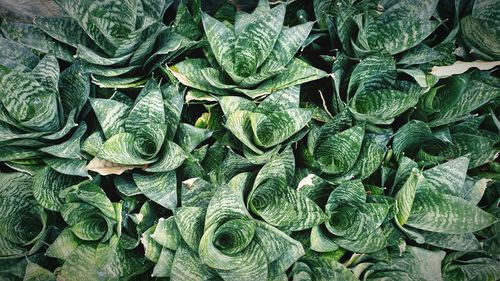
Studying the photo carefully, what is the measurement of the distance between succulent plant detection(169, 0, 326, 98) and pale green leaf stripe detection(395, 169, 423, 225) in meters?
0.21

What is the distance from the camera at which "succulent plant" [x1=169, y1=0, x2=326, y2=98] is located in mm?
742

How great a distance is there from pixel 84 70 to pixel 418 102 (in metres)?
0.54

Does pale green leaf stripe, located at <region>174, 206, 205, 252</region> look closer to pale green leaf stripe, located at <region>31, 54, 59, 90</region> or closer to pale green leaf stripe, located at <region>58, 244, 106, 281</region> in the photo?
pale green leaf stripe, located at <region>58, 244, 106, 281</region>

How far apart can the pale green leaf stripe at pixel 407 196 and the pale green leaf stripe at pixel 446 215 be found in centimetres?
2

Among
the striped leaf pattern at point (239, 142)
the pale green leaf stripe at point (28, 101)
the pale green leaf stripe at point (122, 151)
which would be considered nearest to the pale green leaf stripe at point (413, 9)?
the striped leaf pattern at point (239, 142)

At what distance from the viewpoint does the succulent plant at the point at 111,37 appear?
0.71 metres

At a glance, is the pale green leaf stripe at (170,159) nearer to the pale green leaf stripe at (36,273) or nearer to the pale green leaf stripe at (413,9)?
the pale green leaf stripe at (36,273)

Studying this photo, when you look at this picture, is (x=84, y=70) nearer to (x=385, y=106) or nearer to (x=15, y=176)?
(x=15, y=176)

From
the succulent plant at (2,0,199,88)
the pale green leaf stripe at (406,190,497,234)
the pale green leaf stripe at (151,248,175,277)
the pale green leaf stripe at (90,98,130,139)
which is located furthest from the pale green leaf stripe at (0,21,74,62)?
the pale green leaf stripe at (406,190,497,234)

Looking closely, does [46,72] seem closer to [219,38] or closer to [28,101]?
[28,101]

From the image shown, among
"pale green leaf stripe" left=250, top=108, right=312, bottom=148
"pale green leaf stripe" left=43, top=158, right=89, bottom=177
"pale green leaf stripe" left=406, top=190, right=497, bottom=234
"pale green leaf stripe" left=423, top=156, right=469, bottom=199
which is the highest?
"pale green leaf stripe" left=250, top=108, right=312, bottom=148

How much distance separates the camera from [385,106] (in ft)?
2.52

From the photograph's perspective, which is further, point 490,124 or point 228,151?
point 490,124

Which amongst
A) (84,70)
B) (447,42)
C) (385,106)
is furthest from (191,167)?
(447,42)
